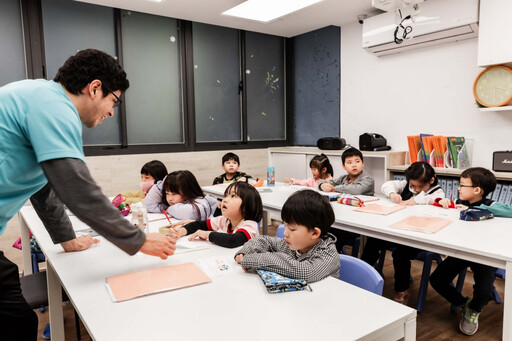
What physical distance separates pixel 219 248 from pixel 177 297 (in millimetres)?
548

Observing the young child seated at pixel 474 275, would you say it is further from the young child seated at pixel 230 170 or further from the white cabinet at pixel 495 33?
the young child seated at pixel 230 170

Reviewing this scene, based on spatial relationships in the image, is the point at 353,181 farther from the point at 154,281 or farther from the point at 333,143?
the point at 154,281

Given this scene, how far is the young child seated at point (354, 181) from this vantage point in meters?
3.29

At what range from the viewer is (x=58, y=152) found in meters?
1.10

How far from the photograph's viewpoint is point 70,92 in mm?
1306

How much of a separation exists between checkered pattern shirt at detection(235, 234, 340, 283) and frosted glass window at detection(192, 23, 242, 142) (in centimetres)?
359

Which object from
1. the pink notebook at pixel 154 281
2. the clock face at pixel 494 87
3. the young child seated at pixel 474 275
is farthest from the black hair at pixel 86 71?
the clock face at pixel 494 87

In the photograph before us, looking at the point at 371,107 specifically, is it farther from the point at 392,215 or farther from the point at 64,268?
the point at 64,268

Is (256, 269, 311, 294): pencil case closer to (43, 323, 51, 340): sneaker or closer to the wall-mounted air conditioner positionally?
(43, 323, 51, 340): sneaker

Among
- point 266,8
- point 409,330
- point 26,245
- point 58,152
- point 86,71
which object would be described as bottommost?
point 26,245

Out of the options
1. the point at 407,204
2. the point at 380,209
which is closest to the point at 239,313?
the point at 380,209

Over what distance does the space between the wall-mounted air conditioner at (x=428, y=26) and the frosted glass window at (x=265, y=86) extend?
1.62 meters

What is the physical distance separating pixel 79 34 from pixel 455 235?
404 centimetres

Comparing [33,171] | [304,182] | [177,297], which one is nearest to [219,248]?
[177,297]
